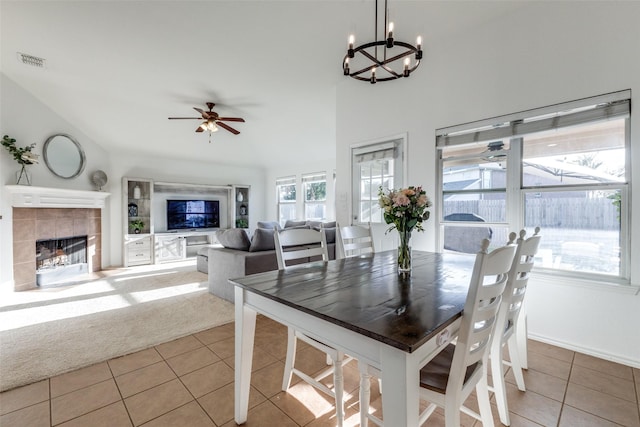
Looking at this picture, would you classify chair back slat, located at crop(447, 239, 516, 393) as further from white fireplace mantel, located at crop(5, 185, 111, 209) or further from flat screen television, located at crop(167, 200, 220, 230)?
flat screen television, located at crop(167, 200, 220, 230)

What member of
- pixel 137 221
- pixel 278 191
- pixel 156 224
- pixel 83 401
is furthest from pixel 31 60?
pixel 278 191

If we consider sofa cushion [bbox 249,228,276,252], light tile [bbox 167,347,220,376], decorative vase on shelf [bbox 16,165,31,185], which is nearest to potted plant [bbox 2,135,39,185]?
decorative vase on shelf [bbox 16,165,31,185]

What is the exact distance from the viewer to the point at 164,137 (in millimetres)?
5641

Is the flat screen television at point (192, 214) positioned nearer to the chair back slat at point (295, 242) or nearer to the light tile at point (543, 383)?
the chair back slat at point (295, 242)

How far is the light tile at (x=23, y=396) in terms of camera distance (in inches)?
66.7

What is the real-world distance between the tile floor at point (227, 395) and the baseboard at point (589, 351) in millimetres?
60

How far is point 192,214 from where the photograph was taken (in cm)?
682

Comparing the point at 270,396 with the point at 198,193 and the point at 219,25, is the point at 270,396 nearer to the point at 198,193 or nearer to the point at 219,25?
the point at 219,25

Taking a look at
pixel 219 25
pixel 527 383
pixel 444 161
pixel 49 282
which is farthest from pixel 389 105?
pixel 49 282

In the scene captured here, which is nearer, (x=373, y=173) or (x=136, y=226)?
(x=373, y=173)

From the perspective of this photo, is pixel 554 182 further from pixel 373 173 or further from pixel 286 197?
pixel 286 197

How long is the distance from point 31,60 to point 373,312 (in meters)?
5.17

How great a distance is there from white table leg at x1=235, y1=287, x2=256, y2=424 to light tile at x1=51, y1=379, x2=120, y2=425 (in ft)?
2.96

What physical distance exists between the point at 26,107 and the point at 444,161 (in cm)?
607
